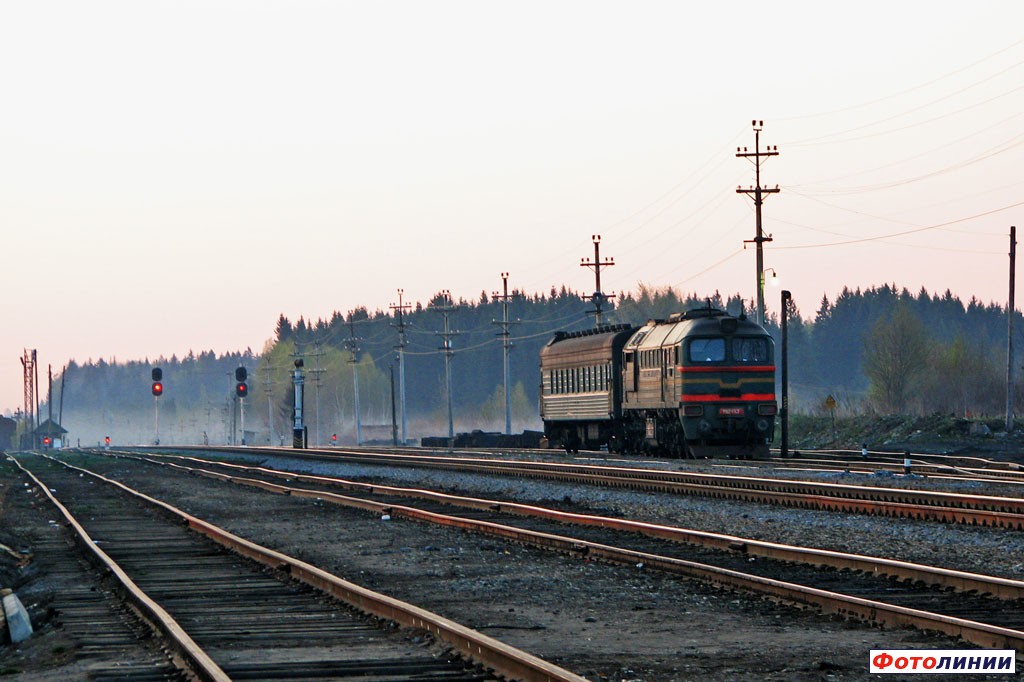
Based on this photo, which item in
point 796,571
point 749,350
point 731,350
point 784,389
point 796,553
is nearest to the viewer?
point 796,571

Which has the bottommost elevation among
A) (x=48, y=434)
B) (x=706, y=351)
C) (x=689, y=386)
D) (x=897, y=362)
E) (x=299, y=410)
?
(x=48, y=434)

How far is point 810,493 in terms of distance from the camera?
2442cm

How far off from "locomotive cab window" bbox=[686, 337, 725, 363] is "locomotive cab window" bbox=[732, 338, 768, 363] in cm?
48

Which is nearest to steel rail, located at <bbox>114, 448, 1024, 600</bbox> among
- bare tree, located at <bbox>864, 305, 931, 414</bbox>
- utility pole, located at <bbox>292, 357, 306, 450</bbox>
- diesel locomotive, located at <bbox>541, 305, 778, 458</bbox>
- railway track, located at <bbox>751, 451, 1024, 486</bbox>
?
railway track, located at <bbox>751, 451, 1024, 486</bbox>

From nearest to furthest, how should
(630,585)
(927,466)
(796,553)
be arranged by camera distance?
(630,585)
(796,553)
(927,466)

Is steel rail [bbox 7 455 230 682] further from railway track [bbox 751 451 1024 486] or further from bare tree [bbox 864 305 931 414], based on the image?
bare tree [bbox 864 305 931 414]

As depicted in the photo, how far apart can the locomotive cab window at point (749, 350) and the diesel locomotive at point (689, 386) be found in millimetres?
13

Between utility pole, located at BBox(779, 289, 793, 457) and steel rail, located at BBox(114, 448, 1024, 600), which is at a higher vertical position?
utility pole, located at BBox(779, 289, 793, 457)

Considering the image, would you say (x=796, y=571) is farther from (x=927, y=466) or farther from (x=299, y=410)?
(x=299, y=410)

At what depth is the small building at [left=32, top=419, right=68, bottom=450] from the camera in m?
142

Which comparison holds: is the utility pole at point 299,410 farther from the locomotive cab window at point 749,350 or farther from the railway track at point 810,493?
the locomotive cab window at point 749,350

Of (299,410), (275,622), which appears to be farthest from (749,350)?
(299,410)

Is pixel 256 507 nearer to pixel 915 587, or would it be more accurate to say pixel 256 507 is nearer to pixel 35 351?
pixel 915 587

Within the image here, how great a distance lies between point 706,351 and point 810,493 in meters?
11.7
